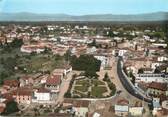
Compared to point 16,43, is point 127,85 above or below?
below

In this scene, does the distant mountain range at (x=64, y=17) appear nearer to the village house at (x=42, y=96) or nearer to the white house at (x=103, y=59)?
the white house at (x=103, y=59)

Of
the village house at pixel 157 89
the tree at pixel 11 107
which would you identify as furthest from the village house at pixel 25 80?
the village house at pixel 157 89

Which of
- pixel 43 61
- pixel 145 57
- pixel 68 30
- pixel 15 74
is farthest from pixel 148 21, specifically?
pixel 15 74

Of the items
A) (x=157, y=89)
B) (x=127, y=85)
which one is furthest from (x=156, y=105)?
(x=127, y=85)

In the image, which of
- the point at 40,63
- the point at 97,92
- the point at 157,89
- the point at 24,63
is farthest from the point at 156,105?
the point at 24,63

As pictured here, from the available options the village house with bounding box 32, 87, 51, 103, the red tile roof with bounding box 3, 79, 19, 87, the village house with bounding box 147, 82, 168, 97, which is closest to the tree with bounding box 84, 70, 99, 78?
the village house with bounding box 32, 87, 51, 103

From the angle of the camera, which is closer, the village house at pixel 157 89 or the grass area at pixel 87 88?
the village house at pixel 157 89

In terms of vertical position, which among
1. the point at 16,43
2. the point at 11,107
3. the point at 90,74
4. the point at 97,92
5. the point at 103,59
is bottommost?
the point at 11,107

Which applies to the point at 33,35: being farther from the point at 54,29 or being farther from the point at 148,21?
the point at 148,21

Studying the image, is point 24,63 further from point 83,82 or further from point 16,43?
point 83,82

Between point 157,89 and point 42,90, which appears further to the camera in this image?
point 42,90

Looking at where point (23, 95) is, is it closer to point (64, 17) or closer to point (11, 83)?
point (11, 83)
